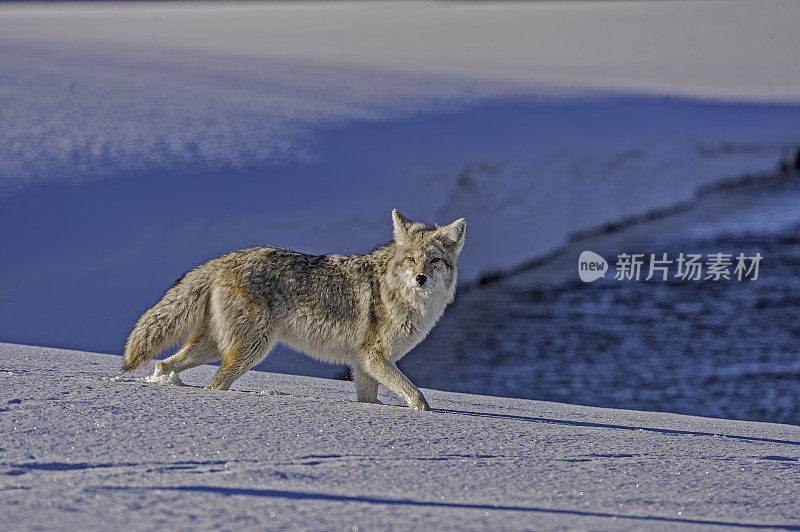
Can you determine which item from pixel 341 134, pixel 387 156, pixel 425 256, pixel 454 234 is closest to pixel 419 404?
pixel 425 256

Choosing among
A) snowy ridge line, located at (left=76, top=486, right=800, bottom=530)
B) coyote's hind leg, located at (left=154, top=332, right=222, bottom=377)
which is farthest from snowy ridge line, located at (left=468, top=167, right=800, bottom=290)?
snowy ridge line, located at (left=76, top=486, right=800, bottom=530)

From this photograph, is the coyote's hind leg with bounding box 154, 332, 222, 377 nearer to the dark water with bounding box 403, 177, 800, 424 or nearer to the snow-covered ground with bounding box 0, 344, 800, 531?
the snow-covered ground with bounding box 0, 344, 800, 531

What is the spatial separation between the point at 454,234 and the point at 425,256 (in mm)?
194

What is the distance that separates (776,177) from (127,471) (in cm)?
1159

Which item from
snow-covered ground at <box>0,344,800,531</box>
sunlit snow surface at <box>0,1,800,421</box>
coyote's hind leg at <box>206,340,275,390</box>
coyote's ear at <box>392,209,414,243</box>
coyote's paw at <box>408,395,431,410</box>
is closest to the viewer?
snow-covered ground at <box>0,344,800,531</box>

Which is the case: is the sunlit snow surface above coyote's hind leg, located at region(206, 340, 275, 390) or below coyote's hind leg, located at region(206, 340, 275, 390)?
above

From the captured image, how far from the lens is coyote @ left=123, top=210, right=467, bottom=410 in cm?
430

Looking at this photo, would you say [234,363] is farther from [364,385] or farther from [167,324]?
[364,385]

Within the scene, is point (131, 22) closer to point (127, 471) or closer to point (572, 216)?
point (572, 216)

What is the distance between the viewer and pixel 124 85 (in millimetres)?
11297

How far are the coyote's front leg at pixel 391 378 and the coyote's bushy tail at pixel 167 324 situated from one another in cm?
79

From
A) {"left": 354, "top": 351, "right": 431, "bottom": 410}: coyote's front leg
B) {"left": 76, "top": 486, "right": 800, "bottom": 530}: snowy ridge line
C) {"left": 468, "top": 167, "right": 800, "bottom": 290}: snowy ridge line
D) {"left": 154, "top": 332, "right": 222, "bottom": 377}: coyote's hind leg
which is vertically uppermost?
{"left": 468, "top": 167, "right": 800, "bottom": 290}: snowy ridge line

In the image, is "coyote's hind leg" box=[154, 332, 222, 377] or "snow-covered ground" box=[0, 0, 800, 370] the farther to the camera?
"snow-covered ground" box=[0, 0, 800, 370]

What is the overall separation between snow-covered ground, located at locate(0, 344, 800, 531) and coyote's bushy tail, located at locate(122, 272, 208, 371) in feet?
0.55
